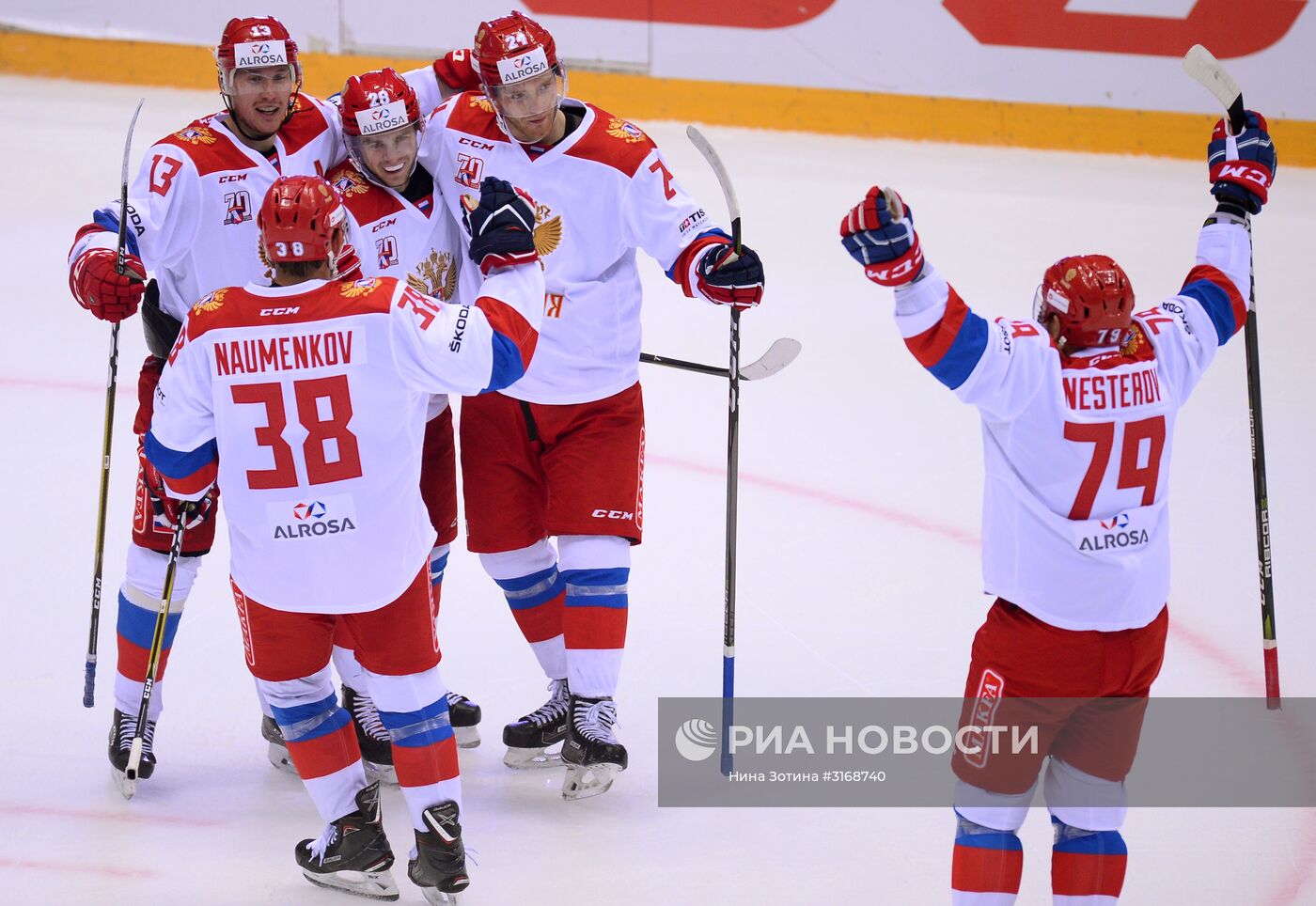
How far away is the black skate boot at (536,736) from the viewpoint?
358 centimetres

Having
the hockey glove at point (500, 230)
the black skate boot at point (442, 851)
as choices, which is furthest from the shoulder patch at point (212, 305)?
the black skate boot at point (442, 851)

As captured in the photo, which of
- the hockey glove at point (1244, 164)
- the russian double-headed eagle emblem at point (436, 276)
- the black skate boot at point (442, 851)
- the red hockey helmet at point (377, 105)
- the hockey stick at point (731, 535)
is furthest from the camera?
the russian double-headed eagle emblem at point (436, 276)

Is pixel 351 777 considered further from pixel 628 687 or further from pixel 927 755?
pixel 927 755

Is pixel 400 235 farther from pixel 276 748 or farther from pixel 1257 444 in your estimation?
pixel 1257 444

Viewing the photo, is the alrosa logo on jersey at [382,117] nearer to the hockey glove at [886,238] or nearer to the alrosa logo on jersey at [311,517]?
the alrosa logo on jersey at [311,517]

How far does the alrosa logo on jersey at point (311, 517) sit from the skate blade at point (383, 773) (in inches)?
37.7

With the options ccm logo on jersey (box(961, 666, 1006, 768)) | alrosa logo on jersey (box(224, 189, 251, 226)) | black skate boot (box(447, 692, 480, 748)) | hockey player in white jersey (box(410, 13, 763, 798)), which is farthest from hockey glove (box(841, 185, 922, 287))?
black skate boot (box(447, 692, 480, 748))

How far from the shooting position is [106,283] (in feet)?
10.2

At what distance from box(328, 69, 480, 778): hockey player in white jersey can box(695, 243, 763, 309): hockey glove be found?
591 mm

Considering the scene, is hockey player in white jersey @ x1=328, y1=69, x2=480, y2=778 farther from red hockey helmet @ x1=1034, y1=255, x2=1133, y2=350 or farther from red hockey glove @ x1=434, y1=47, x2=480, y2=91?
red hockey helmet @ x1=1034, y1=255, x2=1133, y2=350

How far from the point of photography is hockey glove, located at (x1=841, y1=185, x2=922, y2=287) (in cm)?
248

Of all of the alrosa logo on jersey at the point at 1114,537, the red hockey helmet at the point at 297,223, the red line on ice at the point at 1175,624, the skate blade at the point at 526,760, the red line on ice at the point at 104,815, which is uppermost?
the red hockey helmet at the point at 297,223

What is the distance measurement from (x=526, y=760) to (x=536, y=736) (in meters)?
0.06

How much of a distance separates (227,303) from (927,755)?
73.8 inches
